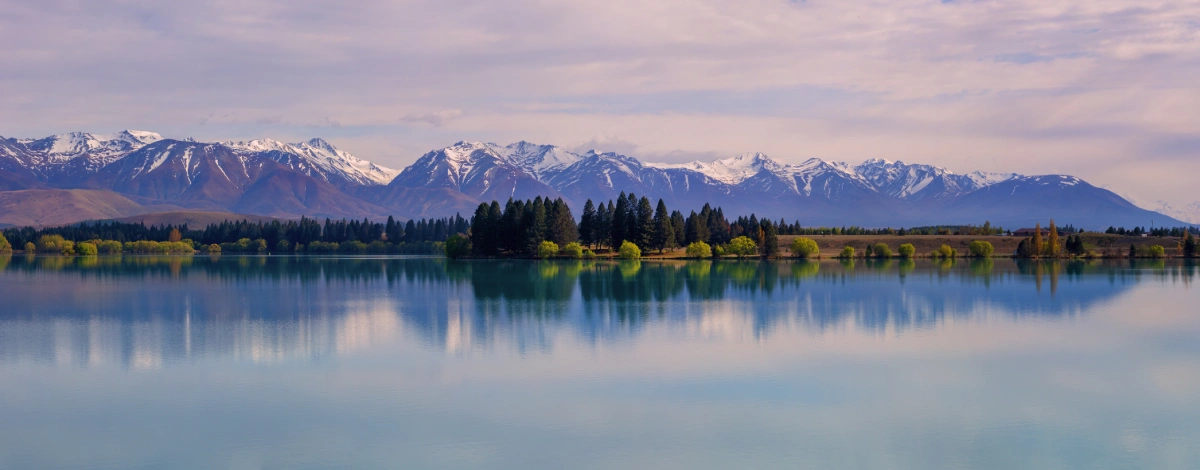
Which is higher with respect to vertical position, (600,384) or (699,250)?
(699,250)

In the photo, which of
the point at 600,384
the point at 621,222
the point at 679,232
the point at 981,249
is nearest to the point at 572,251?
the point at 621,222

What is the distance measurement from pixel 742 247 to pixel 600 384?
105 metres

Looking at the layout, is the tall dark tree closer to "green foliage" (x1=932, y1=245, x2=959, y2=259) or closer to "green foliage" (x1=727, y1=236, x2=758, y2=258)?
"green foliage" (x1=727, y1=236, x2=758, y2=258)

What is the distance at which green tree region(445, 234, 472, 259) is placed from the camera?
5276 inches

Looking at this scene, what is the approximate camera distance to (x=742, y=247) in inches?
5153

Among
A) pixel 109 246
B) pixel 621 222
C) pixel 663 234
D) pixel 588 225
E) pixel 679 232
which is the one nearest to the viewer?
pixel 663 234

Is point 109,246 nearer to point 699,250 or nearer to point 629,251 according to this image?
point 629,251

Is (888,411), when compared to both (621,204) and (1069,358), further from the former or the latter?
(621,204)

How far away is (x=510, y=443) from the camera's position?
21500 mm

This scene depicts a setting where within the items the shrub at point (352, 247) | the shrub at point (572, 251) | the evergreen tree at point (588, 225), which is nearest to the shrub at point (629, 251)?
the shrub at point (572, 251)

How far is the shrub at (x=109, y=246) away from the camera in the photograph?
7662 inches

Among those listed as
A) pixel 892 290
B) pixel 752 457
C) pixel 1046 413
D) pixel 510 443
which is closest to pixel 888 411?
pixel 1046 413

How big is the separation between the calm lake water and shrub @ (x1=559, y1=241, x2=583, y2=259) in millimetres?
70120

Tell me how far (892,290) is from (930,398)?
137 feet
